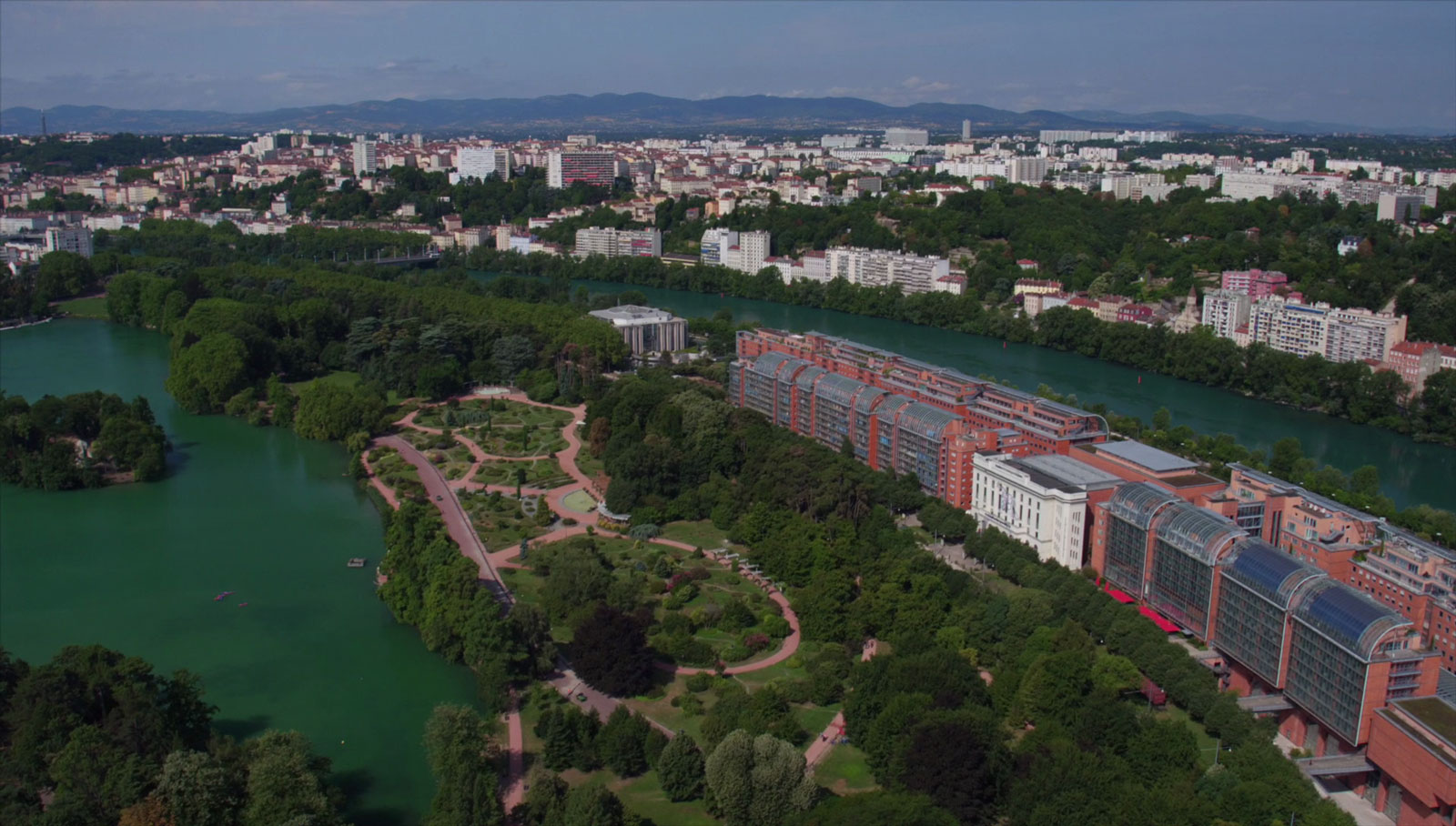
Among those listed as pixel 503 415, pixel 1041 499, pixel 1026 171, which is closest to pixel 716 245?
pixel 1026 171

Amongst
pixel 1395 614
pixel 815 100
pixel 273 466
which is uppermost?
pixel 815 100

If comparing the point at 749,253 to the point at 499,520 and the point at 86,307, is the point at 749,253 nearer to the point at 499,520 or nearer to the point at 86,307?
the point at 86,307

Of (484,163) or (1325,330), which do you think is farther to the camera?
(484,163)

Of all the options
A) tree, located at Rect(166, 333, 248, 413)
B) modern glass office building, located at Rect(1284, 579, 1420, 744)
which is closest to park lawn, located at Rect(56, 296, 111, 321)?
tree, located at Rect(166, 333, 248, 413)

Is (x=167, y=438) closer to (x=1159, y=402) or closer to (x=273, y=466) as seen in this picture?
(x=273, y=466)

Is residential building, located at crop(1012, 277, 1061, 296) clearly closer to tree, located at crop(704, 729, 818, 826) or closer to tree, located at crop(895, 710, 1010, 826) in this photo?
tree, located at crop(895, 710, 1010, 826)

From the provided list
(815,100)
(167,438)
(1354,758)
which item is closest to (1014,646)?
(1354,758)
